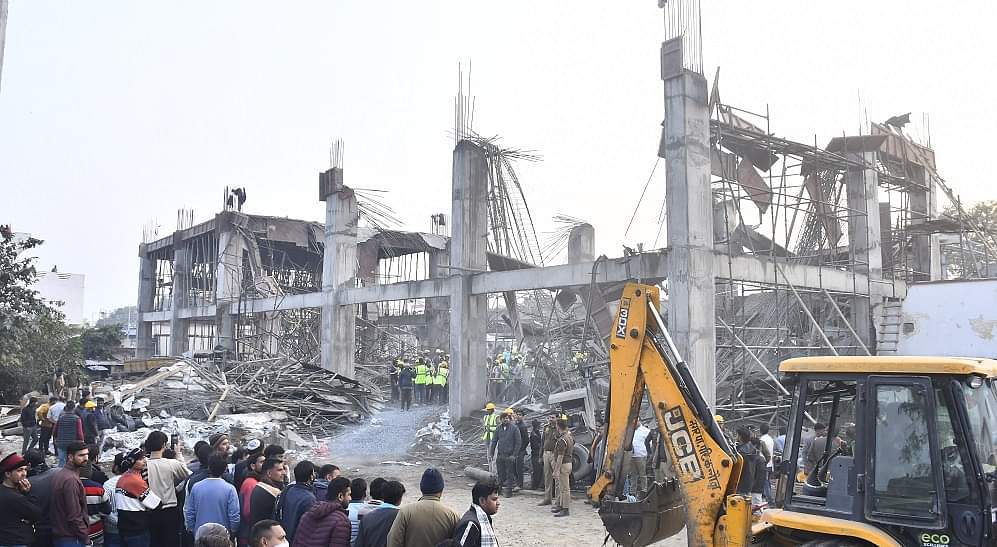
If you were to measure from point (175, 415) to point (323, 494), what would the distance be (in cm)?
1455

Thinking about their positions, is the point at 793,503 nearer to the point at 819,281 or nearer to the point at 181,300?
the point at 819,281

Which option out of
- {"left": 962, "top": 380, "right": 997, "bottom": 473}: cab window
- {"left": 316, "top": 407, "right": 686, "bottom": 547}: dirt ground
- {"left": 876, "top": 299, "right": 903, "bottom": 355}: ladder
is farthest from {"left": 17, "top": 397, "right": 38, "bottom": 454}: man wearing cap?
{"left": 876, "top": 299, "right": 903, "bottom": 355}: ladder

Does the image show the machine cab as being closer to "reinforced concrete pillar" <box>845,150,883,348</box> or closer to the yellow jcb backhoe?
the yellow jcb backhoe

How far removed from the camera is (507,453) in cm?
1288

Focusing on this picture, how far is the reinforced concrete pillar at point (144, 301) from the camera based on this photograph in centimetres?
3675

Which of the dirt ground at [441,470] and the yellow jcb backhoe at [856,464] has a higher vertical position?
the yellow jcb backhoe at [856,464]

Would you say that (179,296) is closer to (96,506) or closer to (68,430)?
(68,430)

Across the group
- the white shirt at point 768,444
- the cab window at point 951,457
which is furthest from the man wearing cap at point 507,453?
the cab window at point 951,457

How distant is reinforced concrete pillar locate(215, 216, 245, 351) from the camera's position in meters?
28.4

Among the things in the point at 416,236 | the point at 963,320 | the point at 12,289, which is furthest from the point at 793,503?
the point at 416,236

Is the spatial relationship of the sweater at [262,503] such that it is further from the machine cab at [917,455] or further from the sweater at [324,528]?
the machine cab at [917,455]

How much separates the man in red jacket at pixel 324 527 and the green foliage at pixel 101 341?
31917 millimetres

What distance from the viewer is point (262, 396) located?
20.1m

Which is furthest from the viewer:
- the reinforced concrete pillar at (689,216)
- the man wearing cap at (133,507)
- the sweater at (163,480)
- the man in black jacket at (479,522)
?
the reinforced concrete pillar at (689,216)
